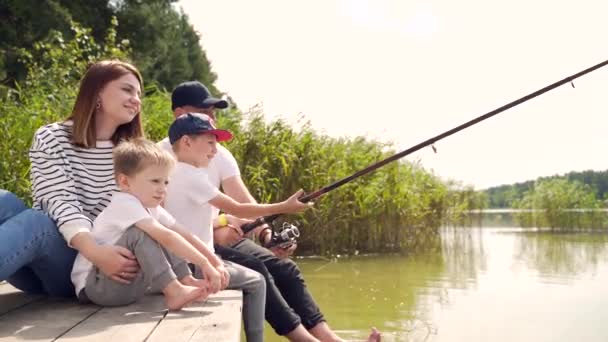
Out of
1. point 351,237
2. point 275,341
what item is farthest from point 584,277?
point 275,341

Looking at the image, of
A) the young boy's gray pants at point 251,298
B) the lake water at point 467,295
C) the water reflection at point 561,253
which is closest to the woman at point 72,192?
the young boy's gray pants at point 251,298

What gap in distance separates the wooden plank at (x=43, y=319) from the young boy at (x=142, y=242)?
2.7 inches

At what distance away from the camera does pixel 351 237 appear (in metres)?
7.62

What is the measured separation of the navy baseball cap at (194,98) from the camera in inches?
123

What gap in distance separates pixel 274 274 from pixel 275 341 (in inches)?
27.9

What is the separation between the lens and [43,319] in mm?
2072

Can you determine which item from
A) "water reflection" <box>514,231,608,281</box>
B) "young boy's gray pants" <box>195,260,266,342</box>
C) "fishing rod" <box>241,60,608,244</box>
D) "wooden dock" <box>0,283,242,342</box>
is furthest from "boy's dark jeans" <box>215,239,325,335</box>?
"water reflection" <box>514,231,608,281</box>

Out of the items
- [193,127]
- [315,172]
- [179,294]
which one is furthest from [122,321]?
[315,172]

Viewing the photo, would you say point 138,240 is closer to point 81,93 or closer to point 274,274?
point 81,93

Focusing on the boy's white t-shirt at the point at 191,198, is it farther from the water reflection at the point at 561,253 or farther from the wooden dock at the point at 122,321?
the water reflection at the point at 561,253

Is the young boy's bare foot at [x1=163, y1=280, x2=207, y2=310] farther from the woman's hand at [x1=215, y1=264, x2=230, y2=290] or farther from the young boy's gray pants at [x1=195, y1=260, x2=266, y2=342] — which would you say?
the young boy's gray pants at [x1=195, y1=260, x2=266, y2=342]

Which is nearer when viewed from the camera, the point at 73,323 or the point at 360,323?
the point at 73,323

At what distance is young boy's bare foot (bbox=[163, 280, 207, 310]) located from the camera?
2.13 metres

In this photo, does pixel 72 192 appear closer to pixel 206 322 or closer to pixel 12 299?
pixel 12 299
